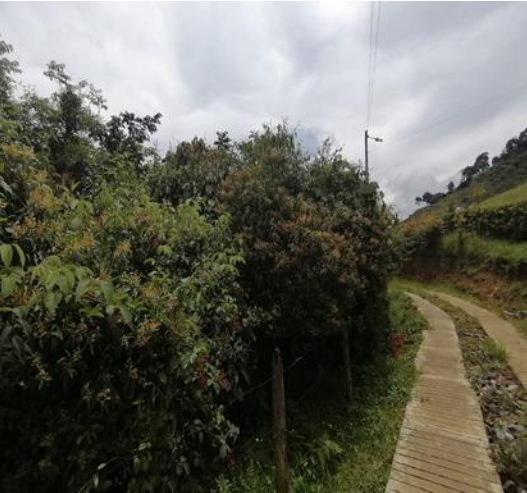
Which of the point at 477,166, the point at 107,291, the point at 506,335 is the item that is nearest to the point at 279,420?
the point at 107,291

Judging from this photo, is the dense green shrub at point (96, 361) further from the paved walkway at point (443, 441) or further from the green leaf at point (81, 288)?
the paved walkway at point (443, 441)

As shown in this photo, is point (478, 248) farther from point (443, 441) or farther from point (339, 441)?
point (339, 441)

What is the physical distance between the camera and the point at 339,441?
403cm

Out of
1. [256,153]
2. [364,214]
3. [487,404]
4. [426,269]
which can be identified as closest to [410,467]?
[487,404]

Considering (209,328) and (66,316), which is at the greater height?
(66,316)

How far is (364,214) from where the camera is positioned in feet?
19.2

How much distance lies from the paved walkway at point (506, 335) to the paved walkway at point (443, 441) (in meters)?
0.87

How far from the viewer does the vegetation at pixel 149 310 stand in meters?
1.83

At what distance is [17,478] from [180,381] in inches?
39.7

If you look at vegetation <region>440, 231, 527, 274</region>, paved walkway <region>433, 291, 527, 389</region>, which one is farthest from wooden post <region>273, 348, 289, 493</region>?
vegetation <region>440, 231, 527, 274</region>

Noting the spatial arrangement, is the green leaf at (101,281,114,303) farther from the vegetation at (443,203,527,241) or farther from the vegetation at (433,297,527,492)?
the vegetation at (443,203,527,241)

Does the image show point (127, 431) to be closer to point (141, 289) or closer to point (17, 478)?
point (17, 478)

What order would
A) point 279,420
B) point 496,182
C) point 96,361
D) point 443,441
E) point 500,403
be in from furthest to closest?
point 496,182 → point 500,403 → point 443,441 → point 279,420 → point 96,361

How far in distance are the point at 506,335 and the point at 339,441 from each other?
221 inches
